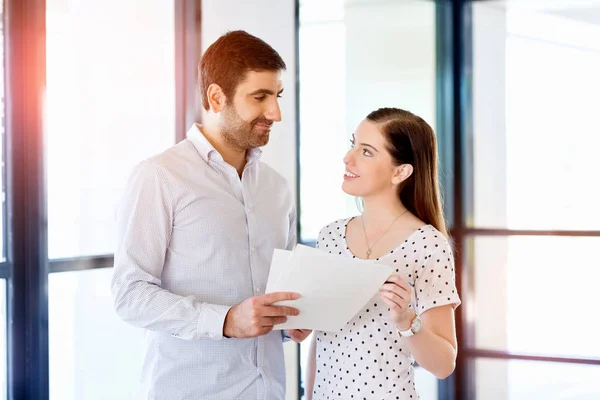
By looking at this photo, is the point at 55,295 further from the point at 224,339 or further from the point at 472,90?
the point at 472,90

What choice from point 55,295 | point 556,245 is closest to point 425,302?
point 55,295

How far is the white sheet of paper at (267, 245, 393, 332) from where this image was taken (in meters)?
1.67

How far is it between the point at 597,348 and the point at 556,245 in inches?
24.9

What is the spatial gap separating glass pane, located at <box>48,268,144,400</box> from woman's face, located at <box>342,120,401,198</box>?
3.73 ft

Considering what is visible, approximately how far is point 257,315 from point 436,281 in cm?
47

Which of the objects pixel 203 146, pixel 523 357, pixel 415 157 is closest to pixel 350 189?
pixel 415 157

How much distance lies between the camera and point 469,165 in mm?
4730

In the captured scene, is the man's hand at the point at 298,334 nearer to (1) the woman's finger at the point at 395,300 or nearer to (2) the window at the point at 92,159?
(1) the woman's finger at the point at 395,300

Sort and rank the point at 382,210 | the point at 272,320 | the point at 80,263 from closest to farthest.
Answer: the point at 272,320, the point at 382,210, the point at 80,263

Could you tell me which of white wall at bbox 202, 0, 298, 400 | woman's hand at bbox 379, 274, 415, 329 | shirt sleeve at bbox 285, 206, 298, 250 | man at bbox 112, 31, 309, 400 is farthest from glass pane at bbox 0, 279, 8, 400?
white wall at bbox 202, 0, 298, 400

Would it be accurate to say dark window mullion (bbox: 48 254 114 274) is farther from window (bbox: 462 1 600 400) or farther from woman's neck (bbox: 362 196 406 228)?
window (bbox: 462 1 600 400)

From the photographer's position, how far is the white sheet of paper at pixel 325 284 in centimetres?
167

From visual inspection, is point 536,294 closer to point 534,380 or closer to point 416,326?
point 534,380

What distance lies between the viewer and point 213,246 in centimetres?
205
